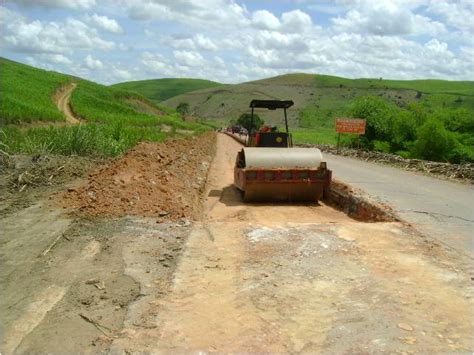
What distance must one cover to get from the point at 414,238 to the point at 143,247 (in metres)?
4.09

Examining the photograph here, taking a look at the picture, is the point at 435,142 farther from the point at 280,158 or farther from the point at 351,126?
Answer: the point at 280,158

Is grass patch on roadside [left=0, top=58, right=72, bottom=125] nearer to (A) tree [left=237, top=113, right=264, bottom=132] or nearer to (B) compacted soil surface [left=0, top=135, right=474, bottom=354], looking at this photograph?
(A) tree [left=237, top=113, right=264, bottom=132]

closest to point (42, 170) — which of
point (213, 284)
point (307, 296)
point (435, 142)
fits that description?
point (213, 284)

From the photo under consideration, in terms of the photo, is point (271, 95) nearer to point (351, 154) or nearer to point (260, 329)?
point (351, 154)

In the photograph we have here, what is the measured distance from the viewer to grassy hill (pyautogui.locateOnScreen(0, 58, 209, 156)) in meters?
14.5

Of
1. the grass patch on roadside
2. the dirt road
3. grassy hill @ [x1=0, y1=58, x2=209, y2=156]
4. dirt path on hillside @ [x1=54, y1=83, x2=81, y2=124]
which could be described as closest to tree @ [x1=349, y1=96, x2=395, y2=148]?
grassy hill @ [x1=0, y1=58, x2=209, y2=156]

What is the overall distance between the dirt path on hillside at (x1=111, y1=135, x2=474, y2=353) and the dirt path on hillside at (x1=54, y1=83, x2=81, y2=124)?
1427 inches

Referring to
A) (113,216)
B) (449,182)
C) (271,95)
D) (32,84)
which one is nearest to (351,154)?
(449,182)

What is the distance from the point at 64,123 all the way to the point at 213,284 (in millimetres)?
31928

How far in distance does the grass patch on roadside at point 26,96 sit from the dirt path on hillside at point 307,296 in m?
23.5

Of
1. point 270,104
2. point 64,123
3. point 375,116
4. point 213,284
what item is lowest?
point 64,123

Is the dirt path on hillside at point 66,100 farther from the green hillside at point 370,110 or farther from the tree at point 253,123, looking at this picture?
the tree at point 253,123

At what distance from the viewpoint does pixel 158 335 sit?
15.7 feet

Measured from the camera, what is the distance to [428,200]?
37.7ft
